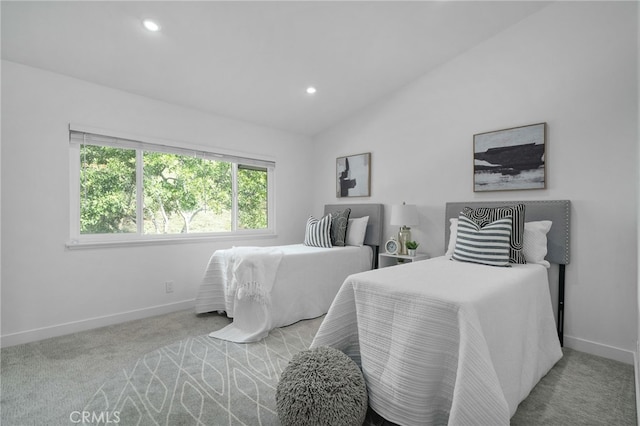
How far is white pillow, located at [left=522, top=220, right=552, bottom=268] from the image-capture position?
101 inches

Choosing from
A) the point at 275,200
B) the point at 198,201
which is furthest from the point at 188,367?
the point at 275,200

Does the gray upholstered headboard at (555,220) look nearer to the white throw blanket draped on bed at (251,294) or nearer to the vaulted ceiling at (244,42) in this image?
the vaulted ceiling at (244,42)

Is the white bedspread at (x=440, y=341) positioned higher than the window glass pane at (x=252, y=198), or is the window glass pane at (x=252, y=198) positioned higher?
the window glass pane at (x=252, y=198)

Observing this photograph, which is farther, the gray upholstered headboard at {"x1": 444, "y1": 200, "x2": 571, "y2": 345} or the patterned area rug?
the gray upholstered headboard at {"x1": 444, "y1": 200, "x2": 571, "y2": 345}

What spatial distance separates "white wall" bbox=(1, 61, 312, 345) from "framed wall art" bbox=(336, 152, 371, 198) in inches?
74.3

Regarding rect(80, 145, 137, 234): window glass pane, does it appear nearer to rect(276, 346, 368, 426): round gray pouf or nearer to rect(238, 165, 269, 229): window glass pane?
rect(238, 165, 269, 229): window glass pane

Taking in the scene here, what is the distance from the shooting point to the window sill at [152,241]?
114 inches

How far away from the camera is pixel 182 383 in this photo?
202 cm

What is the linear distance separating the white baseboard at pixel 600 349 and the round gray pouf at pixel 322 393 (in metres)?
2.08

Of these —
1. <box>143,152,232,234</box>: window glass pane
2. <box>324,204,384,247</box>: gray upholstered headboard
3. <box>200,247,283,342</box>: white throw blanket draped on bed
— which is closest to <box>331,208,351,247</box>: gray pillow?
<box>324,204,384,247</box>: gray upholstered headboard

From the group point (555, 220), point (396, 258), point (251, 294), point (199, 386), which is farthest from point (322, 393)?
point (396, 258)

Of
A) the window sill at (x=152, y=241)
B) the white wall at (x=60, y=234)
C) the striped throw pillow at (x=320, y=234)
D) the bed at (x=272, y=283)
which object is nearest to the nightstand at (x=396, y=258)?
the bed at (x=272, y=283)

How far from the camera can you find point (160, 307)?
3.35 m
